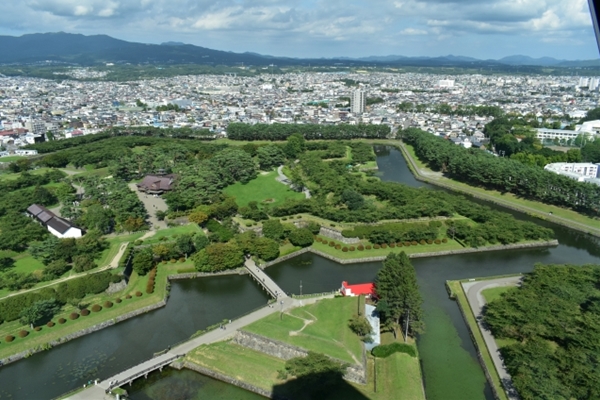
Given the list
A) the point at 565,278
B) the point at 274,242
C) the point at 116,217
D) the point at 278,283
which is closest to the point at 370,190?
the point at 274,242

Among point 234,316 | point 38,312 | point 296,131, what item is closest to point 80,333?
point 38,312

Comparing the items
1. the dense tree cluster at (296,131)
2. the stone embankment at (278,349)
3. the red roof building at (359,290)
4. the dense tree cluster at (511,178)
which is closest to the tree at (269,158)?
the dense tree cluster at (296,131)

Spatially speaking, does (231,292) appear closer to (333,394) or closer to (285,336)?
(285,336)

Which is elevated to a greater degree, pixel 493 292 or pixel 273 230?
pixel 273 230

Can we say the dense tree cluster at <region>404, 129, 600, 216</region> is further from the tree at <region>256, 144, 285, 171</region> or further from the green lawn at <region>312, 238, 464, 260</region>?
the tree at <region>256, 144, 285, 171</region>

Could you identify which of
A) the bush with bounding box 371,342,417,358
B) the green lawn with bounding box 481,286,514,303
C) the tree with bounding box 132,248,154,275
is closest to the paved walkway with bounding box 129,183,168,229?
the tree with bounding box 132,248,154,275

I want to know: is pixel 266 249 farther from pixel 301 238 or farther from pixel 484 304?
pixel 484 304

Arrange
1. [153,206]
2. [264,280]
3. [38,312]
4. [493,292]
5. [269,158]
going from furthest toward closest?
[269,158] → [153,206] → [264,280] → [493,292] → [38,312]
